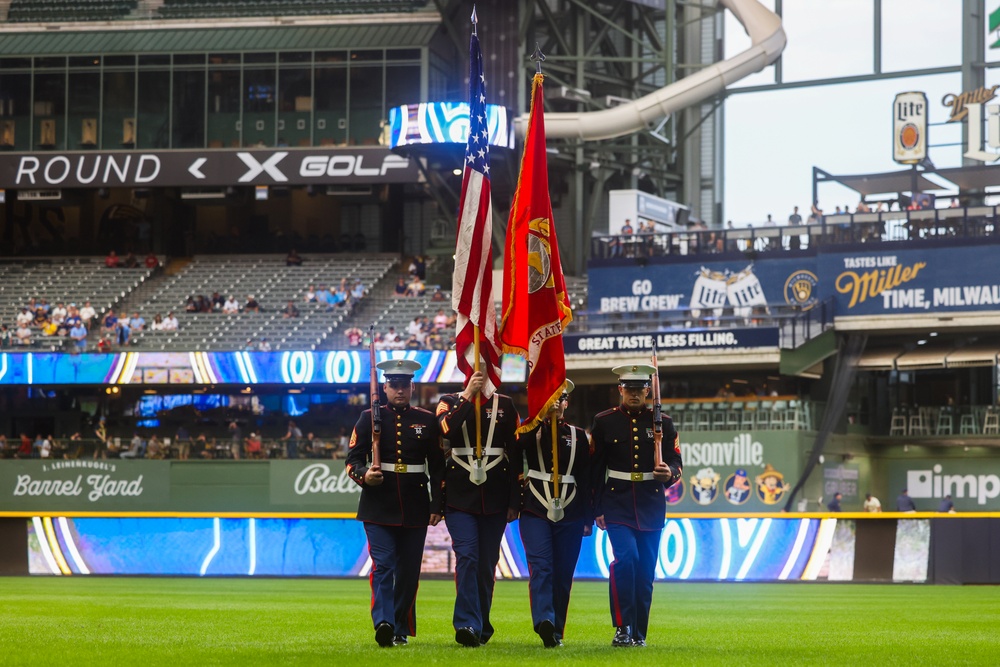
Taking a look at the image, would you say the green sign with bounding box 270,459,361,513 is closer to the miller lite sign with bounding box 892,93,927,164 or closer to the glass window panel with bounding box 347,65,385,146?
the glass window panel with bounding box 347,65,385,146

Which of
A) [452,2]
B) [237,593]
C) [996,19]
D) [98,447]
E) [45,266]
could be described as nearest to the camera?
[237,593]

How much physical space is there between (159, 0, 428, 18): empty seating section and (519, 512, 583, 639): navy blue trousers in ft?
135

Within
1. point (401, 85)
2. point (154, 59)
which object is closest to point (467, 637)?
point (401, 85)

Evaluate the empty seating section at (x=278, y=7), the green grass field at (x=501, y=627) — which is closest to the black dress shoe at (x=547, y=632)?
the green grass field at (x=501, y=627)

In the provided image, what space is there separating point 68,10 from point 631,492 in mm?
46117

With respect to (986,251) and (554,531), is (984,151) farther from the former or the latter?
(554,531)

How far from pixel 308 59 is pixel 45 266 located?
39.1ft

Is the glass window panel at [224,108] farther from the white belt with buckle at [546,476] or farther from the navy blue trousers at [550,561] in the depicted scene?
the navy blue trousers at [550,561]

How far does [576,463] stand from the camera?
38.8ft

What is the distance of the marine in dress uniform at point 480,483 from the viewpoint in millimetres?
11445

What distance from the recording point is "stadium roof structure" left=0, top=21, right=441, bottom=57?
5066 cm

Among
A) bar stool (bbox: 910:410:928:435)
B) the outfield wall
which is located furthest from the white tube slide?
the outfield wall

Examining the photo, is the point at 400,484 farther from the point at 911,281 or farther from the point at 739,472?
the point at 911,281

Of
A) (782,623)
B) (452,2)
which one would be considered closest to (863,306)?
(452,2)
